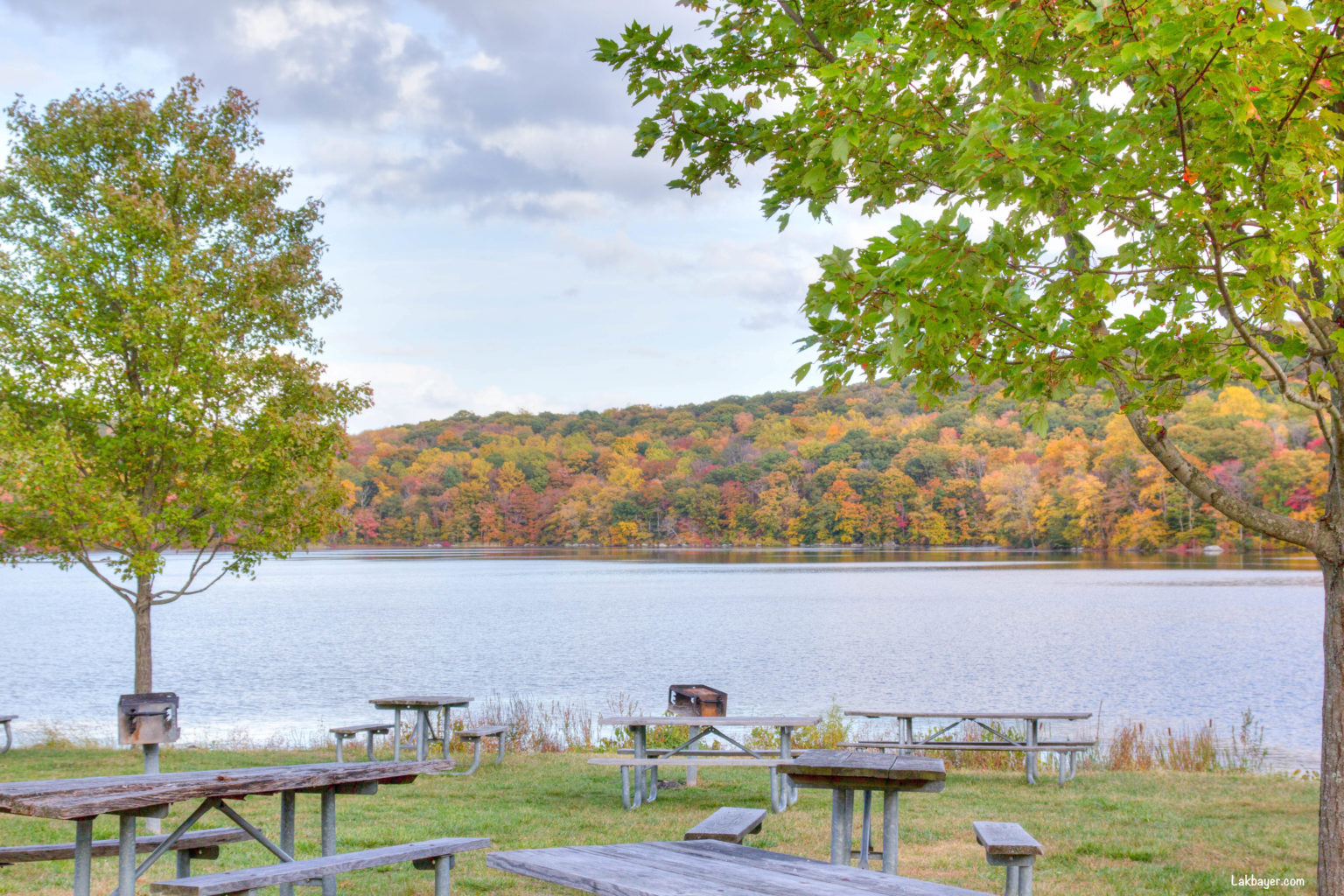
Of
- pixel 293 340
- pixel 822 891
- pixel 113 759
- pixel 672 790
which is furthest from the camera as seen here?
pixel 293 340

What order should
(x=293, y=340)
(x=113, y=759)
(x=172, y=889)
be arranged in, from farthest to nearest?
(x=293, y=340)
(x=113, y=759)
(x=172, y=889)

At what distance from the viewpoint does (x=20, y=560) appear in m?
10.8

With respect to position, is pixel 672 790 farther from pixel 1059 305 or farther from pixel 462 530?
pixel 462 530

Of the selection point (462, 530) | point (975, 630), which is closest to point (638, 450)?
point (462, 530)

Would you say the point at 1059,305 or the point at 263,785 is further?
the point at 1059,305

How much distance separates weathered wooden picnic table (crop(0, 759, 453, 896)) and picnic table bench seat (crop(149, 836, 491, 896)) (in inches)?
8.6

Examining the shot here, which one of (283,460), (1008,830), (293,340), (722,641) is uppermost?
(293,340)

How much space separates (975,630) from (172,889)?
89.9 feet

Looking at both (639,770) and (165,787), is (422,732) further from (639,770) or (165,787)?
(165,787)

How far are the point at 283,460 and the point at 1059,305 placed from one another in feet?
29.3

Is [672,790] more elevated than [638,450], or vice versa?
[638,450]

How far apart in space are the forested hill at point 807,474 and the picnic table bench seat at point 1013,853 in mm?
67935

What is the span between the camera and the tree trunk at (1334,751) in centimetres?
473

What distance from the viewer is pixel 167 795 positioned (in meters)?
3.57
